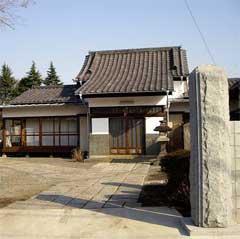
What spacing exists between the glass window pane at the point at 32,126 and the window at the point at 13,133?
61cm

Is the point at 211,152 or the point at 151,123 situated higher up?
the point at 151,123

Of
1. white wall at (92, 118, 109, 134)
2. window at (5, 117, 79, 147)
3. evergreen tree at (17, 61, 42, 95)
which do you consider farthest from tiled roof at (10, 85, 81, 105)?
evergreen tree at (17, 61, 42, 95)

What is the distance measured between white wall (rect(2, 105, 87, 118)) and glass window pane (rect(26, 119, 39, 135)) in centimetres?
48

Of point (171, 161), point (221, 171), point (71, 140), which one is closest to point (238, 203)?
point (221, 171)

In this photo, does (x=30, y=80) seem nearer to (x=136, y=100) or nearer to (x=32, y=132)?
(x=32, y=132)

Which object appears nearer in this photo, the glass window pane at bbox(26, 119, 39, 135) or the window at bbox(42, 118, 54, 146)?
the window at bbox(42, 118, 54, 146)

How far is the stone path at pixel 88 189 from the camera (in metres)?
9.25

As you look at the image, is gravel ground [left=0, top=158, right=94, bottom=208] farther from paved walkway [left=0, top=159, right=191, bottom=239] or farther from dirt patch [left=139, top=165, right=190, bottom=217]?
dirt patch [left=139, top=165, right=190, bottom=217]

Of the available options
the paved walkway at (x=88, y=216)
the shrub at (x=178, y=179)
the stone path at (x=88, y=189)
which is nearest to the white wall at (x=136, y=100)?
the stone path at (x=88, y=189)

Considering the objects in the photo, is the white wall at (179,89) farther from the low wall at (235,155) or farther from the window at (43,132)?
the low wall at (235,155)

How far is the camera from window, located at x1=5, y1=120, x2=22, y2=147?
2659 centimetres

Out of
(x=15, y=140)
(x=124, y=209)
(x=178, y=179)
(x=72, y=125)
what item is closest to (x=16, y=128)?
(x=15, y=140)

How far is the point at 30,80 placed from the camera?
2020 inches

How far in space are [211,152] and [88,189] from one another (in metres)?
5.48
